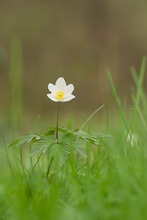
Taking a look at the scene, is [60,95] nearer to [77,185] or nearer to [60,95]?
[60,95]

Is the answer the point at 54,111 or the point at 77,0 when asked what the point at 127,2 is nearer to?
the point at 77,0

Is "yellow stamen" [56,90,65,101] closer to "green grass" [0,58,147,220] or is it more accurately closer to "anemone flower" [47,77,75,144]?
"anemone flower" [47,77,75,144]

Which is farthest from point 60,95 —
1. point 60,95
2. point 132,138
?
point 132,138

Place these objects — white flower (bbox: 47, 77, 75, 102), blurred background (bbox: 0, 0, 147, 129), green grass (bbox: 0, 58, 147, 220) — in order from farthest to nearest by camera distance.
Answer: blurred background (bbox: 0, 0, 147, 129) < white flower (bbox: 47, 77, 75, 102) < green grass (bbox: 0, 58, 147, 220)

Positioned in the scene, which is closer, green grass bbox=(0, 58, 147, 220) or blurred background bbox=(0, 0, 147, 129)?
green grass bbox=(0, 58, 147, 220)

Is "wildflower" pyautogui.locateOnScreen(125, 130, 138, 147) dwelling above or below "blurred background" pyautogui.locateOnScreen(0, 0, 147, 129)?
below

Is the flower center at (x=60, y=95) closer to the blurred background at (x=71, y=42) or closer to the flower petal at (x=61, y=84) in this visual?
the flower petal at (x=61, y=84)

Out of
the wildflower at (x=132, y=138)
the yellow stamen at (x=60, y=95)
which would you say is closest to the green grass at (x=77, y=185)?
the wildflower at (x=132, y=138)

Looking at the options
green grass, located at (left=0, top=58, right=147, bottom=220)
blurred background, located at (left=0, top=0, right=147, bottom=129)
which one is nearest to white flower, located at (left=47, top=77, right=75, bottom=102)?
green grass, located at (left=0, top=58, right=147, bottom=220)

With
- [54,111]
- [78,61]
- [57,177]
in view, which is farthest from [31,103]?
[57,177]
